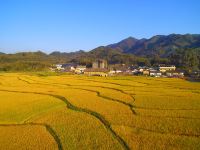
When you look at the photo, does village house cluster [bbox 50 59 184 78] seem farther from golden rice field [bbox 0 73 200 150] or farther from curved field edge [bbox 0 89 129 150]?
golden rice field [bbox 0 73 200 150]

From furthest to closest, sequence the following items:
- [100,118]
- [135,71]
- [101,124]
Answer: [135,71]
[100,118]
[101,124]

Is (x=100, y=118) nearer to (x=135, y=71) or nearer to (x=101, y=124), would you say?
(x=101, y=124)

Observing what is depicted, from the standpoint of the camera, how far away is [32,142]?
32.4ft

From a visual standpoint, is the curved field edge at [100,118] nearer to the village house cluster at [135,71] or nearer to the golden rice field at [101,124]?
the golden rice field at [101,124]

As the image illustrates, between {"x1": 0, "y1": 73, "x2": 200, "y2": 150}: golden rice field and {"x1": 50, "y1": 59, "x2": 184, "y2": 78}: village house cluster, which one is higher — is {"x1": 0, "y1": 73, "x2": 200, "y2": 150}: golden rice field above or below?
above

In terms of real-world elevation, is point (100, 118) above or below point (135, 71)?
above

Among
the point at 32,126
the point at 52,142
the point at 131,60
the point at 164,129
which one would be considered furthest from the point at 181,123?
the point at 131,60

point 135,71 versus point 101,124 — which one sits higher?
point 101,124

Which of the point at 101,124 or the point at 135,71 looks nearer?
the point at 101,124

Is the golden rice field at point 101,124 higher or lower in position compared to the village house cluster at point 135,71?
higher

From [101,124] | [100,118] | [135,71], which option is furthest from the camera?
[135,71]

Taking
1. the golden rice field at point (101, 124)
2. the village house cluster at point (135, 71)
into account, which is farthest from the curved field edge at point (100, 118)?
the village house cluster at point (135, 71)

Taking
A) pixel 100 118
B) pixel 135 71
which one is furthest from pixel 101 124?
pixel 135 71

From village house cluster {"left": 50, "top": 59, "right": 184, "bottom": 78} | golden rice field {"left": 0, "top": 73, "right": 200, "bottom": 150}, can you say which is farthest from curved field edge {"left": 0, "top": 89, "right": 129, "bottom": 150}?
village house cluster {"left": 50, "top": 59, "right": 184, "bottom": 78}
